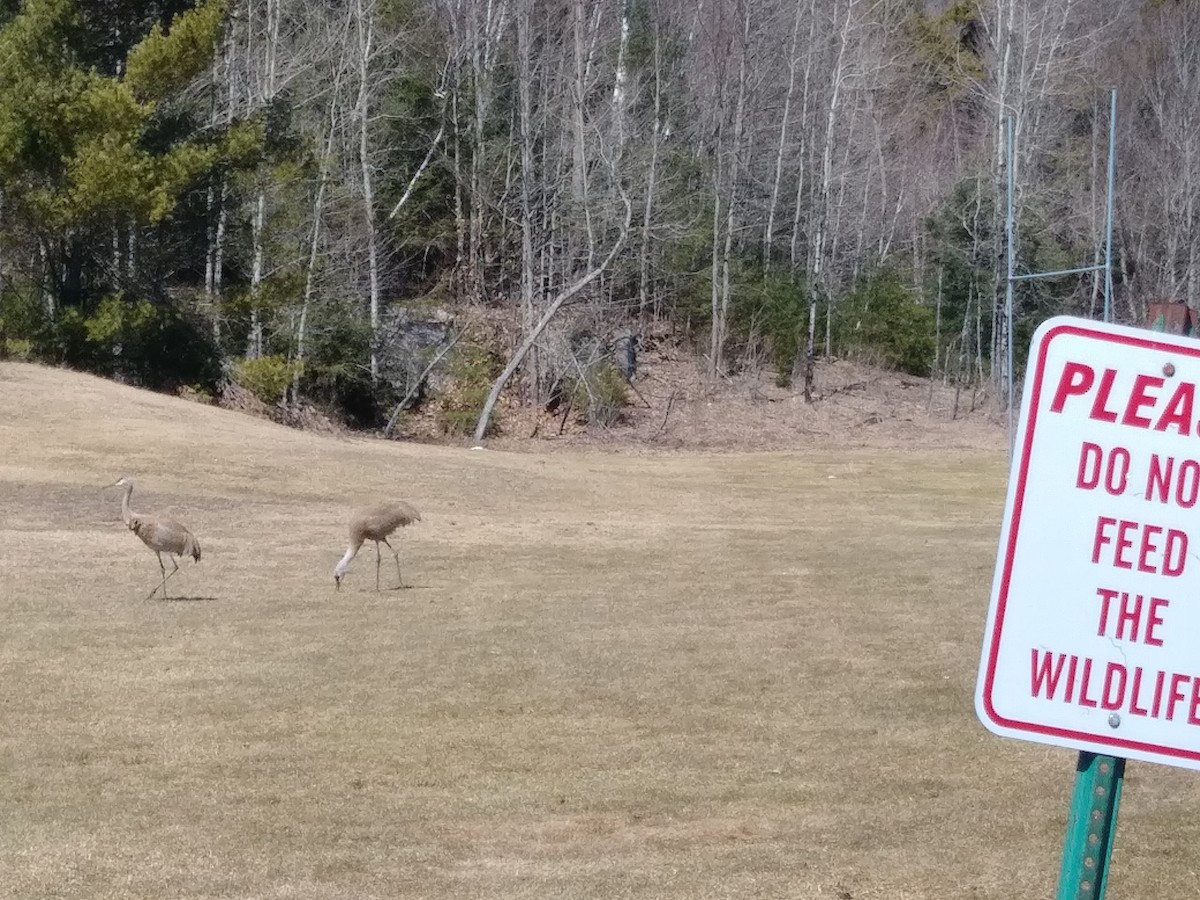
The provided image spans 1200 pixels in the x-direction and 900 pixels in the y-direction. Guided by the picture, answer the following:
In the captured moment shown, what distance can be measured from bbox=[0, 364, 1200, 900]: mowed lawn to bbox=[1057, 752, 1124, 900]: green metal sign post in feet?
13.8

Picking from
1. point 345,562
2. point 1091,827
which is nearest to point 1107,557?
point 1091,827

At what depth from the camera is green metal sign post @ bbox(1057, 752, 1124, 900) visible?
8.85ft

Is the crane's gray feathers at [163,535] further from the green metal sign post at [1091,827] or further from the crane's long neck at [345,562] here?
the green metal sign post at [1091,827]

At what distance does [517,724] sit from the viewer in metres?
10.2

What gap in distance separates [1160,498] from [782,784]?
6326 mm

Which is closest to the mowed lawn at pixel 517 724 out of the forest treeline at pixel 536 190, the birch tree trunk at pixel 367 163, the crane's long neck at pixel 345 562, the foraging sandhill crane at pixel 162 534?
the crane's long neck at pixel 345 562

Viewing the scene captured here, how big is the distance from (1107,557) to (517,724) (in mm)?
7734

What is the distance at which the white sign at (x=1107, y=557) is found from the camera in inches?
106

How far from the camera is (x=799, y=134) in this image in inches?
2162

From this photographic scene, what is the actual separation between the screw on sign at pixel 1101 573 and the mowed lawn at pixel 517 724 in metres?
4.27

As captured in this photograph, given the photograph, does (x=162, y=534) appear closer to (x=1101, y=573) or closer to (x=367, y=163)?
(x=1101, y=573)

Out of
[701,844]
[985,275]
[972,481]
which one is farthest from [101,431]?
[985,275]

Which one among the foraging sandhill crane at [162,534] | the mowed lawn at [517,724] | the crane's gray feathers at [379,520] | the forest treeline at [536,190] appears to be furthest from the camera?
the forest treeline at [536,190]

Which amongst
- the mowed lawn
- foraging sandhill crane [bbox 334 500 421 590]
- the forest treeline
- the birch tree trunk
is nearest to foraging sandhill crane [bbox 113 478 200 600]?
the mowed lawn
